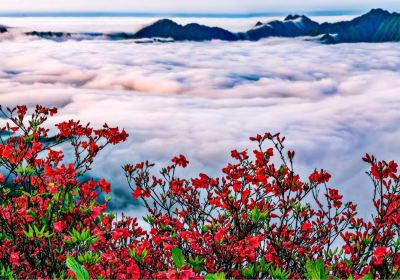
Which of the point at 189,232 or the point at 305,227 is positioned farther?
the point at 305,227

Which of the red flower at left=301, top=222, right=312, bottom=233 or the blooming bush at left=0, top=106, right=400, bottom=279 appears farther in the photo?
the red flower at left=301, top=222, right=312, bottom=233

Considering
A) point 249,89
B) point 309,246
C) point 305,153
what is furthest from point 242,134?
point 249,89

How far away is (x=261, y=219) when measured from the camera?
4648mm

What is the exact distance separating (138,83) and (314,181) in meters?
140

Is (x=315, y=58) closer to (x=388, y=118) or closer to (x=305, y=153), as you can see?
(x=388, y=118)

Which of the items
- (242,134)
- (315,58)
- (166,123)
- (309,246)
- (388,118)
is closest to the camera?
(309,246)

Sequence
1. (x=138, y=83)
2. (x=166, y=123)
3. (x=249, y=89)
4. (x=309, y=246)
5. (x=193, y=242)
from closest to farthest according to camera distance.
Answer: (x=193, y=242)
(x=309, y=246)
(x=166, y=123)
(x=249, y=89)
(x=138, y=83)

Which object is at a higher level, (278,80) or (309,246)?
(309,246)

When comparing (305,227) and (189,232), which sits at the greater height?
(189,232)

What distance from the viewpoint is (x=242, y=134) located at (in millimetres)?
63406

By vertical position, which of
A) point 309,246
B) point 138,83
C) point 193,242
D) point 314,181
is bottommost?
point 138,83

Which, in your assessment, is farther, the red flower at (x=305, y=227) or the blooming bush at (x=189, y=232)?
the red flower at (x=305, y=227)

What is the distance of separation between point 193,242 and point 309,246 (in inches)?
67.3

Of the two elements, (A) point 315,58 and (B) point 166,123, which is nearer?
(B) point 166,123
